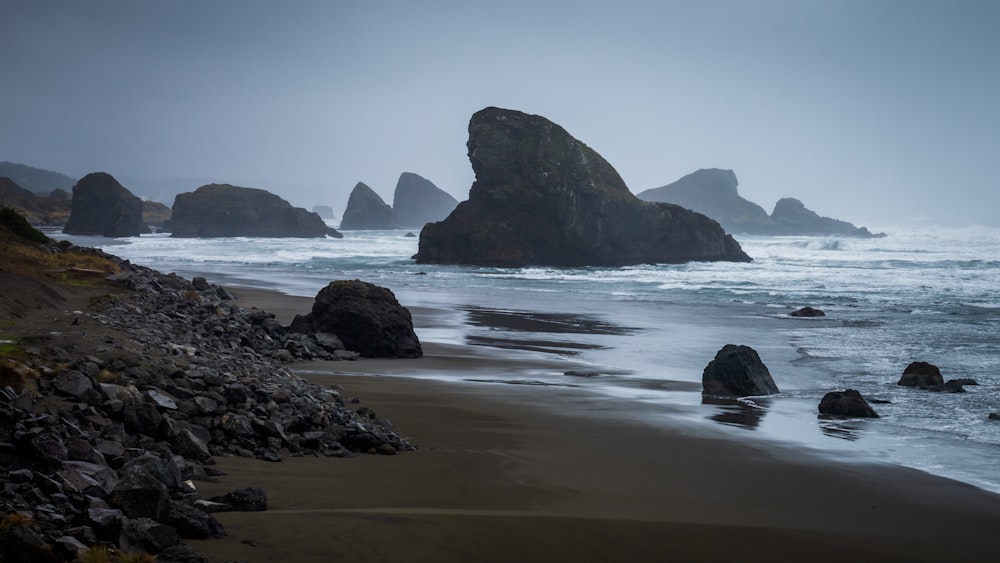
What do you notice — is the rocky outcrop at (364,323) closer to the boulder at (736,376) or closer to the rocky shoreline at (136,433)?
the rocky shoreline at (136,433)

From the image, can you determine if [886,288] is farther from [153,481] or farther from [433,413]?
[153,481]

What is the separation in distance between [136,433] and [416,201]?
189 meters

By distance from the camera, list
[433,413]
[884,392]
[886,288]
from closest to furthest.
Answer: [433,413], [884,392], [886,288]

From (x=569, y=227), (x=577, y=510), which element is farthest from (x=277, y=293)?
(x=569, y=227)

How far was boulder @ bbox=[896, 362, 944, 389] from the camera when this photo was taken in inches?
482

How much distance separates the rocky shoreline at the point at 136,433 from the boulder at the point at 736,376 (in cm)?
530

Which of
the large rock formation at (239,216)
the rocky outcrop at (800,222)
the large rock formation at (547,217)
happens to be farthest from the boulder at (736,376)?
the rocky outcrop at (800,222)

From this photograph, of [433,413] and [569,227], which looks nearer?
[433,413]

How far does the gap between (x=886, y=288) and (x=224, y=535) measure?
3685cm

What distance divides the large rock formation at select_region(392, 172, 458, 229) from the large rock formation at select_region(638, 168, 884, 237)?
2007 inches

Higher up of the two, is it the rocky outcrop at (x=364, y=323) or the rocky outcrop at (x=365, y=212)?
the rocky outcrop at (x=365, y=212)

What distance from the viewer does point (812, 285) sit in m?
38.6

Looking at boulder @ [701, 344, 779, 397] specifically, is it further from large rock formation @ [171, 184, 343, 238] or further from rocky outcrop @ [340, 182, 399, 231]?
rocky outcrop @ [340, 182, 399, 231]

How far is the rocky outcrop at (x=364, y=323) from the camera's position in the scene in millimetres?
14438
